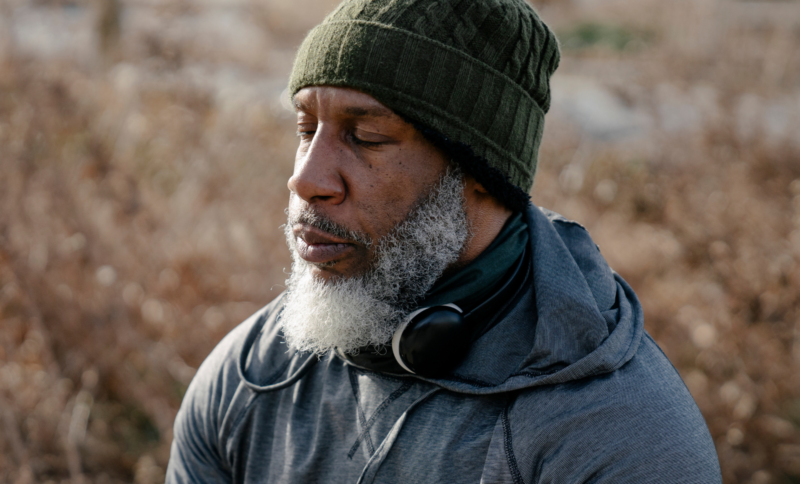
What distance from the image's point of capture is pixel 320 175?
174cm

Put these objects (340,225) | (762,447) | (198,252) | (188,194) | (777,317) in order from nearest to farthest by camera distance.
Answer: (340,225)
(762,447)
(777,317)
(198,252)
(188,194)

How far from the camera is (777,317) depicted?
414 cm

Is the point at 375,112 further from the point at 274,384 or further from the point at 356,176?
the point at 274,384

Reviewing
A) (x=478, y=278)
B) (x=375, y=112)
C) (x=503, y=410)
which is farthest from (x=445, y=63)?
(x=503, y=410)

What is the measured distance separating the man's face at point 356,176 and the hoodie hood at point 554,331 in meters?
0.40

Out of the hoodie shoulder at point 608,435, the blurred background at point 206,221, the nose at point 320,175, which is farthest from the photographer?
the blurred background at point 206,221

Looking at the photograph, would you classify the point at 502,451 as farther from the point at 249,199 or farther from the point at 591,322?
the point at 249,199

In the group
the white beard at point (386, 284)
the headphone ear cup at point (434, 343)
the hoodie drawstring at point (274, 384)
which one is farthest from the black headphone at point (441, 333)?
the hoodie drawstring at point (274, 384)

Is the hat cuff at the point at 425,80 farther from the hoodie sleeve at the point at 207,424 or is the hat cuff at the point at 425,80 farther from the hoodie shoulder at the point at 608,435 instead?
the hoodie sleeve at the point at 207,424

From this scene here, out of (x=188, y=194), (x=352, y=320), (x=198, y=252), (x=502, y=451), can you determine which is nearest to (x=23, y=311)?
Answer: (x=198, y=252)

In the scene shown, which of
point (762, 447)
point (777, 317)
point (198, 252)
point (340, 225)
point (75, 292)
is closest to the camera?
point (340, 225)

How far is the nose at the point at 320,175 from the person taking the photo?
5.69 ft

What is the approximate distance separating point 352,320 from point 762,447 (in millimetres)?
3221

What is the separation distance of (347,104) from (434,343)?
0.76 m
